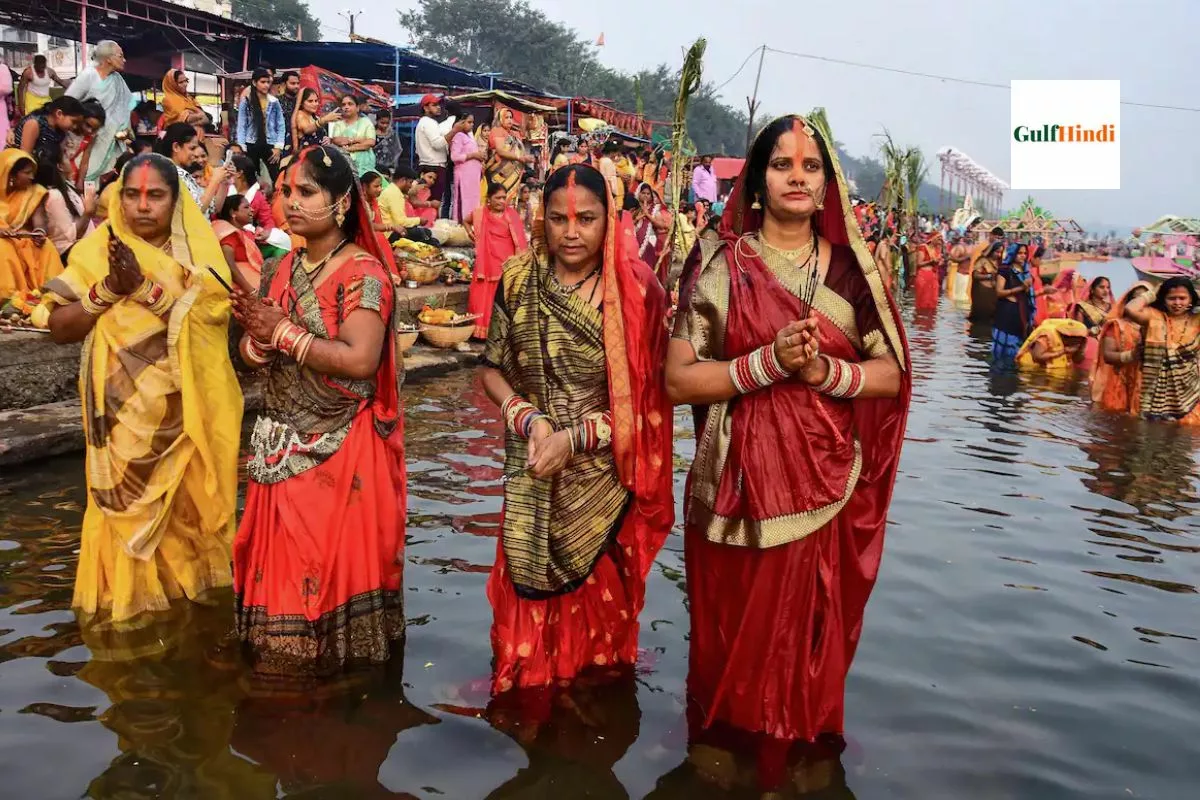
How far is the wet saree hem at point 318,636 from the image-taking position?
337 cm

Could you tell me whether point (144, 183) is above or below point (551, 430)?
above

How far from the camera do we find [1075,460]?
7441mm

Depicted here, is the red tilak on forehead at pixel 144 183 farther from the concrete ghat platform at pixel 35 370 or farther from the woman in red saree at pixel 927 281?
the woman in red saree at pixel 927 281

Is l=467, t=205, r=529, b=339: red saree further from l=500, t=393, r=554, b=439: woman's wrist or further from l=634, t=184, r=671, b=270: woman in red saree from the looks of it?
l=500, t=393, r=554, b=439: woman's wrist

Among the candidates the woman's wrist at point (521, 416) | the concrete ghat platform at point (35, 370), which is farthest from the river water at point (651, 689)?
the woman's wrist at point (521, 416)

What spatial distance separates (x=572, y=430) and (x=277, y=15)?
162ft

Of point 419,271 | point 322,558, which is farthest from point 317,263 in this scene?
point 419,271

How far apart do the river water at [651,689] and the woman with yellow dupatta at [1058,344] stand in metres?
5.89

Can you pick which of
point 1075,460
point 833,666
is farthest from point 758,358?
point 1075,460

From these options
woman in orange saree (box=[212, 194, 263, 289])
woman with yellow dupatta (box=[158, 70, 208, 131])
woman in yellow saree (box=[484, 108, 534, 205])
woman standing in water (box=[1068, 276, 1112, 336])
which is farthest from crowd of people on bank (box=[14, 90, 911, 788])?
woman standing in water (box=[1068, 276, 1112, 336])

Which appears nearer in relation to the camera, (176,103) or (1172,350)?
(1172,350)

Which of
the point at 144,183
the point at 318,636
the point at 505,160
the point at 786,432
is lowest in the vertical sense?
the point at 318,636

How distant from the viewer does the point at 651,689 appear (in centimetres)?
359

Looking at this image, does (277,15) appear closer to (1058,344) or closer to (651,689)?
(1058,344)
